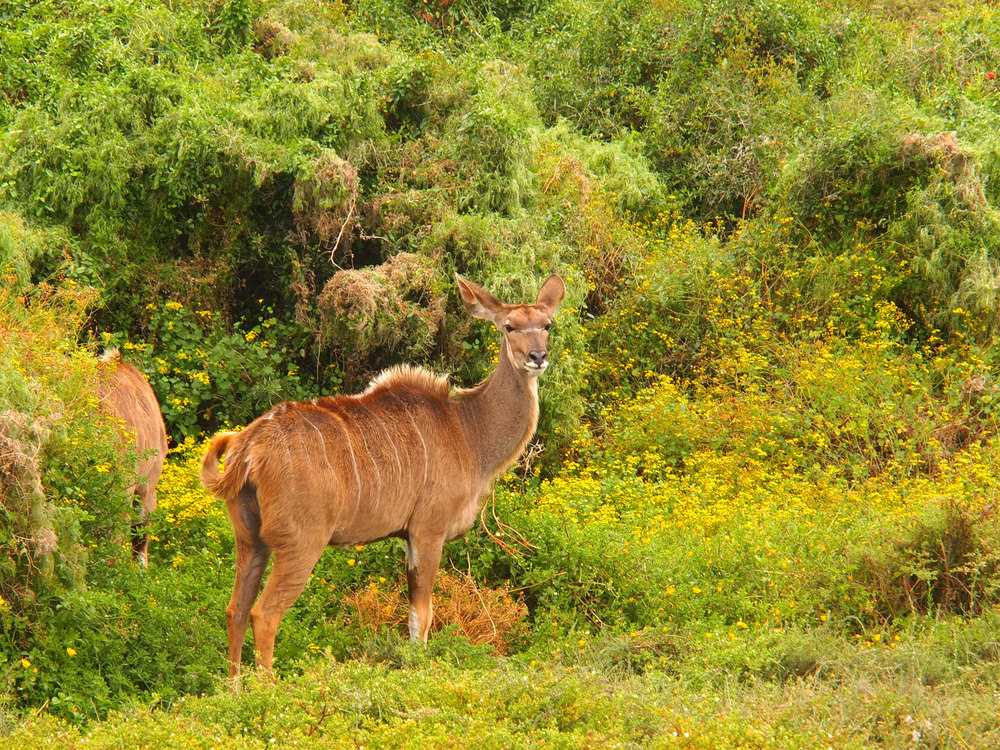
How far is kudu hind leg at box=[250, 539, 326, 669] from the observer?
5988 mm

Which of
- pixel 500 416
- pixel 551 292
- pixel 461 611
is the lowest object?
pixel 461 611

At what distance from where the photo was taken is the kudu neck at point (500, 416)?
712 cm

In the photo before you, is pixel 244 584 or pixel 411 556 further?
pixel 411 556

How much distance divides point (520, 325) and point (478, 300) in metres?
0.38

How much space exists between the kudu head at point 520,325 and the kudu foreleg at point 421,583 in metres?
1.21

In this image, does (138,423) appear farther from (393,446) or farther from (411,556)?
(411,556)

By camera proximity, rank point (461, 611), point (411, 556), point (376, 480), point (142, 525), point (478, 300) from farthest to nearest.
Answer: point (142, 525) < point (478, 300) < point (461, 611) < point (411, 556) < point (376, 480)

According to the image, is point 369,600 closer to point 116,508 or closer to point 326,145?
point 116,508

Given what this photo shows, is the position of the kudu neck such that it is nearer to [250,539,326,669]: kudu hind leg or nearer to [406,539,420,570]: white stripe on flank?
[406,539,420,570]: white stripe on flank

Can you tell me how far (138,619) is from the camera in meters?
6.28

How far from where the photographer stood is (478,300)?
292 inches

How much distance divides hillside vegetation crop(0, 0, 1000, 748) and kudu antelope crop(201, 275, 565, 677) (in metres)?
0.49

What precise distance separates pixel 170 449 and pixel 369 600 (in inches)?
124

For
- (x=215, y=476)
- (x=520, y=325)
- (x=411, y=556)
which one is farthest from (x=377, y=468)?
(x=520, y=325)
